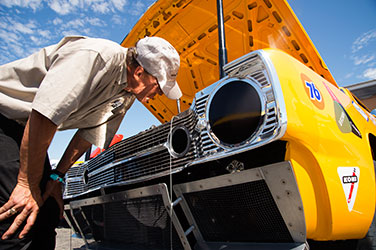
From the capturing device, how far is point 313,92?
1135 mm

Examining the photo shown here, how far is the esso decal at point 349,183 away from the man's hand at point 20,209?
133 cm

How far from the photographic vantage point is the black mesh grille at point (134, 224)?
146 centimetres

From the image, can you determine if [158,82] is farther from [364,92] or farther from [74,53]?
[364,92]

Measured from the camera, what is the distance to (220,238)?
125 cm

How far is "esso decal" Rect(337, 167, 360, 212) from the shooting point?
1054 millimetres

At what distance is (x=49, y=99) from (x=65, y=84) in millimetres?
81

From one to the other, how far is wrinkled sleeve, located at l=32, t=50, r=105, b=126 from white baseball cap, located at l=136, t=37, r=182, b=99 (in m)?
0.31

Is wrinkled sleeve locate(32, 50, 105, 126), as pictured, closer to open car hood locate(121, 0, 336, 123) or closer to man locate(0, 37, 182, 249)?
man locate(0, 37, 182, 249)

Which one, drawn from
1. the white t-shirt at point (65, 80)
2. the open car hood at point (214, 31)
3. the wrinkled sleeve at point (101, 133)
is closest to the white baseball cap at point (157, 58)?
the white t-shirt at point (65, 80)

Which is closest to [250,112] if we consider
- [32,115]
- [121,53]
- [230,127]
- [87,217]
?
[230,127]

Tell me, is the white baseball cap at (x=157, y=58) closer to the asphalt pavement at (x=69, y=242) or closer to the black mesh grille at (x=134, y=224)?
the black mesh grille at (x=134, y=224)

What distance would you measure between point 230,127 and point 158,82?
56cm

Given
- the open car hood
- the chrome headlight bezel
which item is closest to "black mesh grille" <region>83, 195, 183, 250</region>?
the chrome headlight bezel

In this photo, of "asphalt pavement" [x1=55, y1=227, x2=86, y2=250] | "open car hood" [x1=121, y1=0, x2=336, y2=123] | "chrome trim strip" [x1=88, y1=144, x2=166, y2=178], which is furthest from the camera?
"asphalt pavement" [x1=55, y1=227, x2=86, y2=250]
